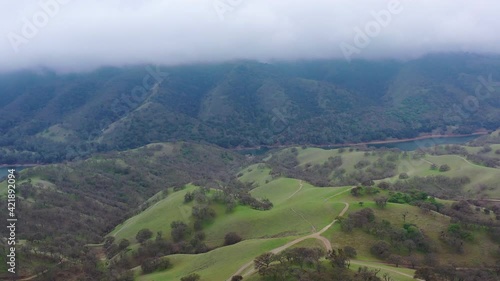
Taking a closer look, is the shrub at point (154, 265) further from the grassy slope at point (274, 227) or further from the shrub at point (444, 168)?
the shrub at point (444, 168)

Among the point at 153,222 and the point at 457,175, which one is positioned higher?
the point at 153,222

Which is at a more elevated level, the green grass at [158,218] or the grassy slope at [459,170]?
the green grass at [158,218]

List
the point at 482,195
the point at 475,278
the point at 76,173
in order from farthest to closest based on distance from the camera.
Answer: the point at 76,173 < the point at 482,195 < the point at 475,278

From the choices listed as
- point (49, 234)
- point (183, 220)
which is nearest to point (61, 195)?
point (49, 234)

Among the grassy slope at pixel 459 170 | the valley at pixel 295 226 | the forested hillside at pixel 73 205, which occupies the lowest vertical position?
the grassy slope at pixel 459 170

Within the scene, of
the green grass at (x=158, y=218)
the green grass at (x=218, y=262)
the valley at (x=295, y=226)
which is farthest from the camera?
the green grass at (x=158, y=218)

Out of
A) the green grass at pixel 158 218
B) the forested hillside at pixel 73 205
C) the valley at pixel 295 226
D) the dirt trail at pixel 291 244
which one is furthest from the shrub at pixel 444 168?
the green grass at pixel 158 218

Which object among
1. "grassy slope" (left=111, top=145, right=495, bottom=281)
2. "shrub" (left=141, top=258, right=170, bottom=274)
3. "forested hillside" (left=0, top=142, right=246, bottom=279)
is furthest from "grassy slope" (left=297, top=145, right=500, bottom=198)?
"shrub" (left=141, top=258, right=170, bottom=274)

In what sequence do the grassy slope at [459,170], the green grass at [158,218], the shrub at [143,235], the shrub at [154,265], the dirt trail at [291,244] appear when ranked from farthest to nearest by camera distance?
the grassy slope at [459,170]
the green grass at [158,218]
the shrub at [143,235]
the shrub at [154,265]
the dirt trail at [291,244]

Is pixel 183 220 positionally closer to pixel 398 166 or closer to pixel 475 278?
pixel 475 278

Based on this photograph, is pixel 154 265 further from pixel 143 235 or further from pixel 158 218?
pixel 158 218

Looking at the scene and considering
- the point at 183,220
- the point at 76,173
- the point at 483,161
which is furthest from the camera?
the point at 76,173
